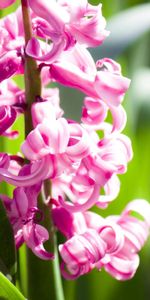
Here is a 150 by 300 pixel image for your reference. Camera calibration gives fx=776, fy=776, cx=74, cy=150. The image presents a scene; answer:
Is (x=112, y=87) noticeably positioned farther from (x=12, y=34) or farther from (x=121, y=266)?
(x=121, y=266)

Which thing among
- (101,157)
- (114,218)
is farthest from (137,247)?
(101,157)

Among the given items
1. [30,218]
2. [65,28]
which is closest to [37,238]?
[30,218]

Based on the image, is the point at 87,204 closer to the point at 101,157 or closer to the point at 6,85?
the point at 101,157

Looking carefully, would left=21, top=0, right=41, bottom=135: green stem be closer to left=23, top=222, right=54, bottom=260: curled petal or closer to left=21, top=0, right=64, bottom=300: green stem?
left=21, top=0, right=64, bottom=300: green stem

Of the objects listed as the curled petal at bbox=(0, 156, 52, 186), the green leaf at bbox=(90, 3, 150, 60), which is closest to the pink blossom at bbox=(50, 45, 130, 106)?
the curled petal at bbox=(0, 156, 52, 186)

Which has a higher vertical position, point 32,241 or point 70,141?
point 70,141

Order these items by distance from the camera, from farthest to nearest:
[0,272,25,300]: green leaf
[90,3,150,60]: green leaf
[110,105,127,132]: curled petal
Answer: [90,3,150,60]: green leaf, [110,105,127,132]: curled petal, [0,272,25,300]: green leaf
